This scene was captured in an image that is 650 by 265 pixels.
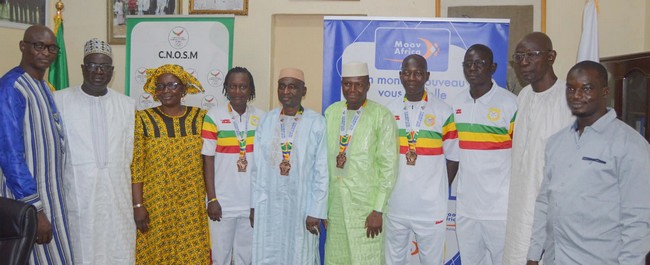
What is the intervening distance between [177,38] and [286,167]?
257 cm

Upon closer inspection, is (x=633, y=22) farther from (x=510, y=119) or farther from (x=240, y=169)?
(x=240, y=169)

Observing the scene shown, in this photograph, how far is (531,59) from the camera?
3.59 meters

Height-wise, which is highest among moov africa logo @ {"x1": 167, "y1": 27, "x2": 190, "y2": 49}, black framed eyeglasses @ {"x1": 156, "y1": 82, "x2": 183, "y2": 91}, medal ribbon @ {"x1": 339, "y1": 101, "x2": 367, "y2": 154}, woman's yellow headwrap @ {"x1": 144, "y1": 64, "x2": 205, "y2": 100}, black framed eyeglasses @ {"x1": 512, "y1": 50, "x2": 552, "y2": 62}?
moov africa logo @ {"x1": 167, "y1": 27, "x2": 190, "y2": 49}

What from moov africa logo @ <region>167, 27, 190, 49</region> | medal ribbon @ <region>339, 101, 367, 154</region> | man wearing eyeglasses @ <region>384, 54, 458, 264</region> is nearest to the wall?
moov africa logo @ <region>167, 27, 190, 49</region>

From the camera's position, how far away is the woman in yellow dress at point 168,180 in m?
3.95

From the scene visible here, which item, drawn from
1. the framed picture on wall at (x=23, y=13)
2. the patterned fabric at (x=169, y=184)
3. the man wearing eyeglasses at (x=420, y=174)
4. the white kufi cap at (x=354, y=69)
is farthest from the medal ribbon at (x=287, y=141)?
the framed picture on wall at (x=23, y=13)

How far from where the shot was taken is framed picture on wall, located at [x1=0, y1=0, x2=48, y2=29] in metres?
5.74

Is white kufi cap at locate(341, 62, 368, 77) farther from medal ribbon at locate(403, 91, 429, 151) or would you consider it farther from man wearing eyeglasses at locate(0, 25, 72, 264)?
man wearing eyeglasses at locate(0, 25, 72, 264)

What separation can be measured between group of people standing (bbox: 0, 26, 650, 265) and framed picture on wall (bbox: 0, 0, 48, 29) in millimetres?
2473

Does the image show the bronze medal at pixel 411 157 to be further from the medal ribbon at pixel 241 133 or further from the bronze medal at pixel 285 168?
the medal ribbon at pixel 241 133

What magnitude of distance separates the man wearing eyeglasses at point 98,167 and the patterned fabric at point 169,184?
0.33 ft

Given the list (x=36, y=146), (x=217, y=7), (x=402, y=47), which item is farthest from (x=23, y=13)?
(x=402, y=47)

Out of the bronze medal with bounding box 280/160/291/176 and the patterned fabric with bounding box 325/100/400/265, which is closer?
the patterned fabric with bounding box 325/100/400/265

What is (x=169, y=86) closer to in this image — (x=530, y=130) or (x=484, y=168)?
(x=484, y=168)
